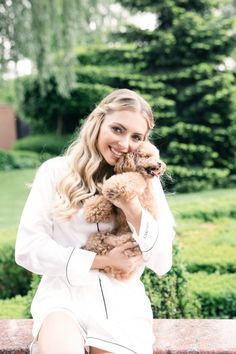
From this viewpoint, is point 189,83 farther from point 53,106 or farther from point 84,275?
Result: point 84,275

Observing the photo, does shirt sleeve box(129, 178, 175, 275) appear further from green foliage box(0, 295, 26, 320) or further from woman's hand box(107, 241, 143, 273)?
green foliage box(0, 295, 26, 320)

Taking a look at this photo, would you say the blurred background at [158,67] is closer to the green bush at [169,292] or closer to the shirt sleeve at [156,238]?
the green bush at [169,292]

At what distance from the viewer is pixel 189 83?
1346 cm

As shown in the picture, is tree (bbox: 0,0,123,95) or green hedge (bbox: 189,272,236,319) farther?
tree (bbox: 0,0,123,95)

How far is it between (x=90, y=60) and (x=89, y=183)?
15.0 m

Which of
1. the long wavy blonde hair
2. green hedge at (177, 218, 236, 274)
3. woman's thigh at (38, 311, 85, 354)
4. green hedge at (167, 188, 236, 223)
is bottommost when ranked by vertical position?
green hedge at (167, 188, 236, 223)

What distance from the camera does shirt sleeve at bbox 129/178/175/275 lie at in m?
2.37

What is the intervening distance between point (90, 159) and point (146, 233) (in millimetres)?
457

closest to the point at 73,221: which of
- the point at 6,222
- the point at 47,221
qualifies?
the point at 47,221

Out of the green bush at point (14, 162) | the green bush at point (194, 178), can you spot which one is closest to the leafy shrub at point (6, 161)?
the green bush at point (14, 162)

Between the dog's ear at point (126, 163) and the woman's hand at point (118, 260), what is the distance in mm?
323

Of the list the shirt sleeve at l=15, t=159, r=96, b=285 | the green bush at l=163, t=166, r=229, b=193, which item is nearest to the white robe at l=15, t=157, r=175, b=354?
the shirt sleeve at l=15, t=159, r=96, b=285

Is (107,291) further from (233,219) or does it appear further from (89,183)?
(233,219)

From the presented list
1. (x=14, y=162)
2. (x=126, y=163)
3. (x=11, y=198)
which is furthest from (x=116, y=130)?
(x=14, y=162)
